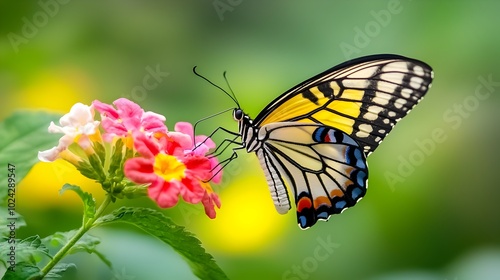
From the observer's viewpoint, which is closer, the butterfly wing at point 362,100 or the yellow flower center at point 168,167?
the yellow flower center at point 168,167

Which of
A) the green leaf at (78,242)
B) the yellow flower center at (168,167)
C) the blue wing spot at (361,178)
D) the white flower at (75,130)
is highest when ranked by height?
the white flower at (75,130)

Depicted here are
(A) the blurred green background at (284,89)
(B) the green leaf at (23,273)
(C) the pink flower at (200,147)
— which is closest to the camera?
(B) the green leaf at (23,273)

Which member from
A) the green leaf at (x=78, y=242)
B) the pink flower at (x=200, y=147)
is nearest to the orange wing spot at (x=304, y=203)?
the pink flower at (x=200, y=147)

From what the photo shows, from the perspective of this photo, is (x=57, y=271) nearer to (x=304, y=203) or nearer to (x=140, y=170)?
(x=140, y=170)

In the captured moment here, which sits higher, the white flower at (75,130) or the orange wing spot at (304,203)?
the white flower at (75,130)

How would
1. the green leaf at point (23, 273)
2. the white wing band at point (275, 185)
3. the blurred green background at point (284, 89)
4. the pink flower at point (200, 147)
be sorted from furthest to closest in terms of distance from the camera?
the blurred green background at point (284, 89), the white wing band at point (275, 185), the pink flower at point (200, 147), the green leaf at point (23, 273)

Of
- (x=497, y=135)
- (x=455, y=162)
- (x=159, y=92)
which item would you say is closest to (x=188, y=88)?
(x=159, y=92)

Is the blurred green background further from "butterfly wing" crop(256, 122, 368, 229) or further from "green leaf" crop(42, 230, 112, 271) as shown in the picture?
"green leaf" crop(42, 230, 112, 271)

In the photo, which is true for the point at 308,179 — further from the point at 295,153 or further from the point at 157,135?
the point at 157,135

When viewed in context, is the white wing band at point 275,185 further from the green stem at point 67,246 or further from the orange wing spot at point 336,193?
the green stem at point 67,246
